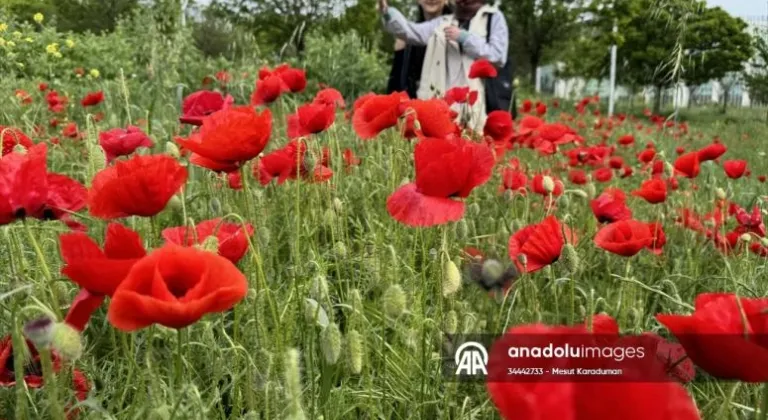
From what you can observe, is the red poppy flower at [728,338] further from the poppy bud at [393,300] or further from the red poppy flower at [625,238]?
the red poppy flower at [625,238]

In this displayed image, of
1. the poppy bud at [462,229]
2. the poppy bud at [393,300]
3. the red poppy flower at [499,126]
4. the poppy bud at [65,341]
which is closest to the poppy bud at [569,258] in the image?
the poppy bud at [393,300]

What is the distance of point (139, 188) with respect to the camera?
95cm

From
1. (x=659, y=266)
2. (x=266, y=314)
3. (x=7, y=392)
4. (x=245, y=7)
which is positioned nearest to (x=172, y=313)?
(x=7, y=392)

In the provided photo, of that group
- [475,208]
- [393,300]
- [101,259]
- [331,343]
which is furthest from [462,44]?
[101,259]

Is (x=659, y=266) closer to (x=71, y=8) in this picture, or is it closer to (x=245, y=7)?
(x=71, y=8)

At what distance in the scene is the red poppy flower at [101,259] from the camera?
0.71 m

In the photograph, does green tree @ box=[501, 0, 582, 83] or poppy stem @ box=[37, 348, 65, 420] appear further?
green tree @ box=[501, 0, 582, 83]

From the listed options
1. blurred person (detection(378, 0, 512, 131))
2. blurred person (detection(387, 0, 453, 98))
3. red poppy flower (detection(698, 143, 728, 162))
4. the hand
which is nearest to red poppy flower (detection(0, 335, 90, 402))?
red poppy flower (detection(698, 143, 728, 162))

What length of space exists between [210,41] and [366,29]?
9.01 metres

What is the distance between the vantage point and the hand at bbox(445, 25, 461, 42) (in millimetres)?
3824

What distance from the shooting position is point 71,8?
50.9 ft

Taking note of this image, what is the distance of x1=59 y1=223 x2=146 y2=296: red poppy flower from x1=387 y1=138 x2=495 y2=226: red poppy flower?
0.43 m

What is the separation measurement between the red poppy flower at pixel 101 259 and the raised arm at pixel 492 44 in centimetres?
324

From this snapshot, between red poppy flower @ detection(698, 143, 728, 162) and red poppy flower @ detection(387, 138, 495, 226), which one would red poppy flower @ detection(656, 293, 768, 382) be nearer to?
red poppy flower @ detection(387, 138, 495, 226)
